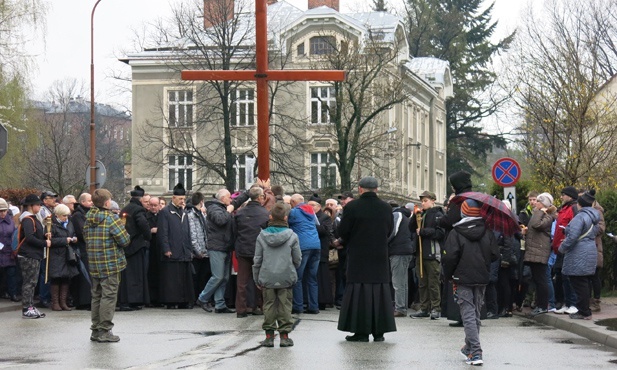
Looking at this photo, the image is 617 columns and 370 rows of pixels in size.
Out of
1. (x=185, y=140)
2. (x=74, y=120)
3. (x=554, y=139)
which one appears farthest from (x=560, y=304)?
(x=74, y=120)

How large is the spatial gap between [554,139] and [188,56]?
23021 millimetres

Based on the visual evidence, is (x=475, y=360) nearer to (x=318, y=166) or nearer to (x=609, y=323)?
(x=609, y=323)

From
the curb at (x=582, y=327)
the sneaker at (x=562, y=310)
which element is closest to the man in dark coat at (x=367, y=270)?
the curb at (x=582, y=327)

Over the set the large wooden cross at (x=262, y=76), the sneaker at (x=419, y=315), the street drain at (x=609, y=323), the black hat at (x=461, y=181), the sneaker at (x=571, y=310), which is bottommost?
the sneaker at (x=419, y=315)

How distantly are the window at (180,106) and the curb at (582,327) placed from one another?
35900 mm

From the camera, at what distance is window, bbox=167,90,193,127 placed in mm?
53344

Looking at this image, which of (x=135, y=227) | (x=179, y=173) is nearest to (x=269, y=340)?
(x=135, y=227)

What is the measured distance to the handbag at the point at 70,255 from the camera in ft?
63.2

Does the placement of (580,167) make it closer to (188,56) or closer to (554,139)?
(554,139)

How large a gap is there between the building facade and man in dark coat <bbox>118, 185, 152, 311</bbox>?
27345 millimetres

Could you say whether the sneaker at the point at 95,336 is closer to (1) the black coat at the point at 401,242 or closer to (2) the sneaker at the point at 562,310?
(1) the black coat at the point at 401,242

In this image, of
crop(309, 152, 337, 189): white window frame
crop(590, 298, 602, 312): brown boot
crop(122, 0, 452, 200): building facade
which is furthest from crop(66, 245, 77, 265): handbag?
crop(309, 152, 337, 189): white window frame

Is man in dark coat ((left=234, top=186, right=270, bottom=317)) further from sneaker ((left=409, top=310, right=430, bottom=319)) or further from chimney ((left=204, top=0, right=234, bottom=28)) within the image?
chimney ((left=204, top=0, right=234, bottom=28))

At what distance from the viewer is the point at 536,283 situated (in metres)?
18.6
